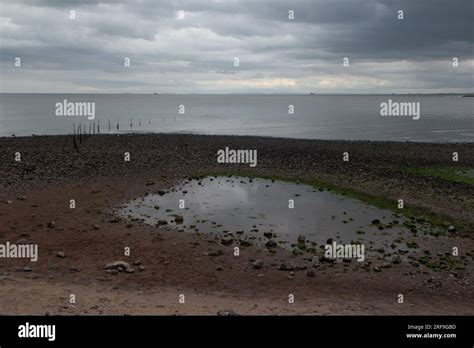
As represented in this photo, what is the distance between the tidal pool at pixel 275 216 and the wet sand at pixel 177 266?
1181 millimetres

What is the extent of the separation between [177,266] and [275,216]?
867 centimetres

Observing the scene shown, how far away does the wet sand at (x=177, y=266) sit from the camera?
13086mm

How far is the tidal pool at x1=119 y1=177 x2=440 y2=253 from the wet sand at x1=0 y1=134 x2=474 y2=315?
3.88 feet

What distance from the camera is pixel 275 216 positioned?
24000 millimetres

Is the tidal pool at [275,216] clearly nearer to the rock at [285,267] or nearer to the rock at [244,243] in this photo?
the rock at [244,243]

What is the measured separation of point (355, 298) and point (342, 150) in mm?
40471

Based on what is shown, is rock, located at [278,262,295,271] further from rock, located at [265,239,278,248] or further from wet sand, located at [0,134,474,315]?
rock, located at [265,239,278,248]

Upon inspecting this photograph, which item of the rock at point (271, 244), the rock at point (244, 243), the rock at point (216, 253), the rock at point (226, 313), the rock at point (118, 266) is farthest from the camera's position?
the rock at point (244, 243)

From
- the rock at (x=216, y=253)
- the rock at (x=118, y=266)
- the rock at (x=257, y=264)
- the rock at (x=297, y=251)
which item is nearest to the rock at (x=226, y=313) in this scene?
the rock at (x=257, y=264)

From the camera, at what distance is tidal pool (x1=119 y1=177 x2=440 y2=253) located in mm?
20578

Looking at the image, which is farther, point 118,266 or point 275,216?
point 275,216

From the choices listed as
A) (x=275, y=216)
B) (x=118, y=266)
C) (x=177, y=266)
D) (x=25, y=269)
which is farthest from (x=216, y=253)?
(x=25, y=269)

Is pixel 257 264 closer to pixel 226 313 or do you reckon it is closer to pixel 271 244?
pixel 271 244

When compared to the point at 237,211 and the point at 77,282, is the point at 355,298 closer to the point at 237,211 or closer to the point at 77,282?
the point at 77,282
